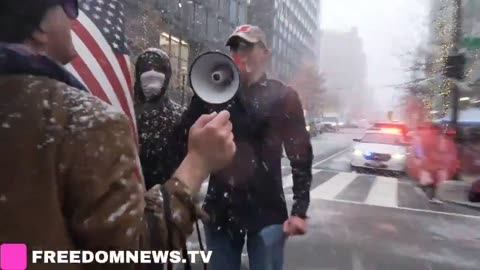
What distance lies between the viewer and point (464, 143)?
10.7m

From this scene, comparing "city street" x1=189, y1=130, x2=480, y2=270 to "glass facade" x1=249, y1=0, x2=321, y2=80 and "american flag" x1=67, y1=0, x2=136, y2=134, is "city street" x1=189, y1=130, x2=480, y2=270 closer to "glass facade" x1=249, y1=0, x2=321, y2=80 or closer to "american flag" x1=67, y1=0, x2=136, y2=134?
"glass facade" x1=249, y1=0, x2=321, y2=80

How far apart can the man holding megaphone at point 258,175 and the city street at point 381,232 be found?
1.36 meters

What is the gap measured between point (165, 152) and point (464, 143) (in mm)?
10352

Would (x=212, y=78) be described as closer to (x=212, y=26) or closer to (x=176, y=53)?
(x=176, y=53)

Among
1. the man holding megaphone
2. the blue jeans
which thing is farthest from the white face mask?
the blue jeans

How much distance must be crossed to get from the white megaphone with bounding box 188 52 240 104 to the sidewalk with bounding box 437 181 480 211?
787 cm

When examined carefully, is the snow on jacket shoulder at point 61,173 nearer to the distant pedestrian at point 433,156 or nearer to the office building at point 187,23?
the office building at point 187,23

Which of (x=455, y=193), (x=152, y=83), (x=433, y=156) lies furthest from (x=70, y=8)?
(x=433, y=156)

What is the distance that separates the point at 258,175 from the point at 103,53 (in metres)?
0.84

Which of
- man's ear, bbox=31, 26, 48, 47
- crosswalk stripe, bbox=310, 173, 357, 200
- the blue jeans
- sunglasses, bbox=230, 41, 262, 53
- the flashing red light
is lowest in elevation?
crosswalk stripe, bbox=310, 173, 357, 200

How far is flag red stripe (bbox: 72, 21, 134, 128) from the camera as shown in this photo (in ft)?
3.75

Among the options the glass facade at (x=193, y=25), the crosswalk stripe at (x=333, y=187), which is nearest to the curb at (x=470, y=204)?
the crosswalk stripe at (x=333, y=187)

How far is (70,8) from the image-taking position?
0.85m

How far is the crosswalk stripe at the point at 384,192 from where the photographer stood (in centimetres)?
820
